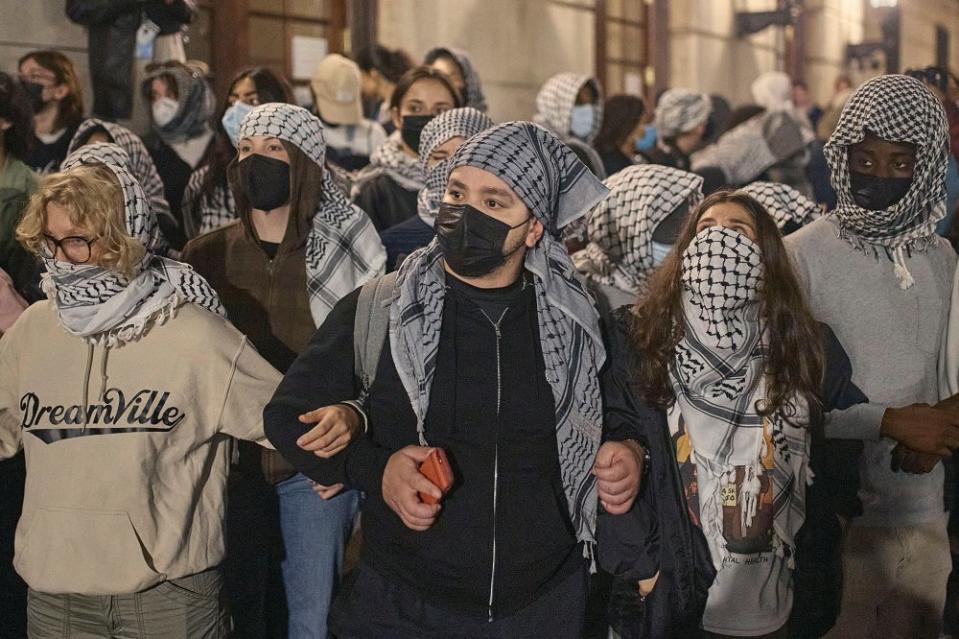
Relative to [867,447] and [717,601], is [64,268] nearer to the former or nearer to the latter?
[717,601]

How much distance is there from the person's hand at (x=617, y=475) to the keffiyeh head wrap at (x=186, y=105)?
4287mm

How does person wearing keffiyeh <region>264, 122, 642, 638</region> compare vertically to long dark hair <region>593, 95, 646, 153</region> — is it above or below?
below

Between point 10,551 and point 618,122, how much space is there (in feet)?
16.1

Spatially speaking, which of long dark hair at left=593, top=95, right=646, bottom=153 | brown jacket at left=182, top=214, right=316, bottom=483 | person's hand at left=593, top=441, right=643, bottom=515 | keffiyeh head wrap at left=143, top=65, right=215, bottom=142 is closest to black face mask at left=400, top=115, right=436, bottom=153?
keffiyeh head wrap at left=143, top=65, right=215, bottom=142

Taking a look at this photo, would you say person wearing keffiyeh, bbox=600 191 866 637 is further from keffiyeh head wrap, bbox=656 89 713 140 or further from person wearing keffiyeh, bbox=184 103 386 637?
keffiyeh head wrap, bbox=656 89 713 140

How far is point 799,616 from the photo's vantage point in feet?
12.3

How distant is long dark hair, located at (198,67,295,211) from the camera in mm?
5508

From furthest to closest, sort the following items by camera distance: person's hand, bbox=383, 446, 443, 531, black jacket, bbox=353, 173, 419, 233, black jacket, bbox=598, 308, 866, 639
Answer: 1. black jacket, bbox=353, 173, 419, 233
2. black jacket, bbox=598, 308, 866, 639
3. person's hand, bbox=383, 446, 443, 531

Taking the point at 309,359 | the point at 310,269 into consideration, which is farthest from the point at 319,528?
the point at 309,359

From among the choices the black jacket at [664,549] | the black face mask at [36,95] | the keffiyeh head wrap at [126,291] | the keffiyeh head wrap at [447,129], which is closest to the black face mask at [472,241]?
the black jacket at [664,549]

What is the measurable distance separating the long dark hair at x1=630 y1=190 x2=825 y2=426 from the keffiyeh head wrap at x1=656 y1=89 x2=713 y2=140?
18.3ft

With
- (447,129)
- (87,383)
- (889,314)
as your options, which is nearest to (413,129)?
(447,129)

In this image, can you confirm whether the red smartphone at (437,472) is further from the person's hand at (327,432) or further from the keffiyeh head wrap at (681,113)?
the keffiyeh head wrap at (681,113)

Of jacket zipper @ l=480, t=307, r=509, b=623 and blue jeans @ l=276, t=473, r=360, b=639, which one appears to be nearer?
jacket zipper @ l=480, t=307, r=509, b=623
